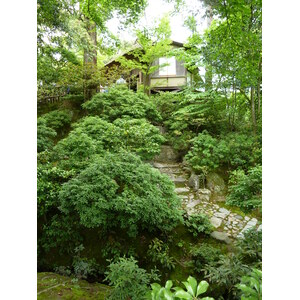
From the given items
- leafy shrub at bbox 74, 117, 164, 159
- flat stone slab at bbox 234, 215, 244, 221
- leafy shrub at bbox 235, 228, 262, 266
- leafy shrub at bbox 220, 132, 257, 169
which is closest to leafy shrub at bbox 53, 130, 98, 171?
leafy shrub at bbox 74, 117, 164, 159

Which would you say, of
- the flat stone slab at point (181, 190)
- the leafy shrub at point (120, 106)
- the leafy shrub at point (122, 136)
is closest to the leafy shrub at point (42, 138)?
the leafy shrub at point (122, 136)

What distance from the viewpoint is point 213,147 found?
299cm

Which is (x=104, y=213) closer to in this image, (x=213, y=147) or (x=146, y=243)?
(x=146, y=243)

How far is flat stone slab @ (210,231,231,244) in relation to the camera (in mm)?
2006

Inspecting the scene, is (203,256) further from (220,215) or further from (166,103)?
(166,103)

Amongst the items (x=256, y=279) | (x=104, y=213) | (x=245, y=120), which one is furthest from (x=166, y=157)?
(x=256, y=279)

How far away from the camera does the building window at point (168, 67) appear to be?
363cm

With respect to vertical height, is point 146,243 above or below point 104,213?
below

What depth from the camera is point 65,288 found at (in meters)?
1.42

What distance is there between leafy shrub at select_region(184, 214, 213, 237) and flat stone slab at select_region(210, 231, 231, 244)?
53 mm

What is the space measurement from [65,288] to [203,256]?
42.9 inches
